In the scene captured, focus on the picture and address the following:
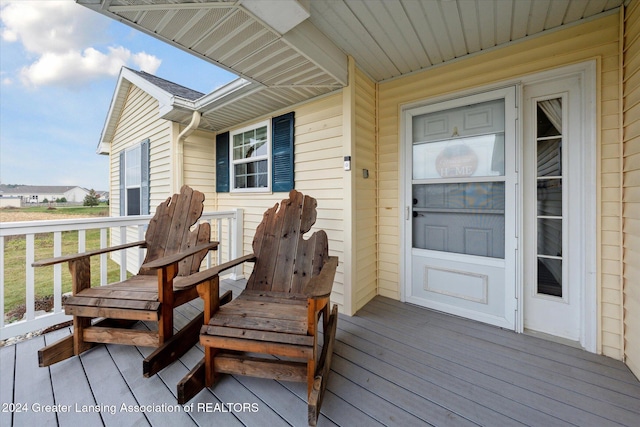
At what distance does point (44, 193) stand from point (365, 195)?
12.7m

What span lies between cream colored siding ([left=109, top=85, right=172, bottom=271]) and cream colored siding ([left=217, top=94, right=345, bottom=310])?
2.36m

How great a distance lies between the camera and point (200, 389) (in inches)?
55.6

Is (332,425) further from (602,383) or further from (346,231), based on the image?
(602,383)

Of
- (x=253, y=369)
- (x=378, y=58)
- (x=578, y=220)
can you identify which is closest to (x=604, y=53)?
(x=578, y=220)

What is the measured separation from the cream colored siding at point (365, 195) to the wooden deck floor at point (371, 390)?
810 mm

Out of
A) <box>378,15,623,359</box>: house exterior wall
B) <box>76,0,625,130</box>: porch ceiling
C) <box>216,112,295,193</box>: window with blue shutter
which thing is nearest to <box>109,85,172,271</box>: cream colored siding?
<box>216,112,295,193</box>: window with blue shutter

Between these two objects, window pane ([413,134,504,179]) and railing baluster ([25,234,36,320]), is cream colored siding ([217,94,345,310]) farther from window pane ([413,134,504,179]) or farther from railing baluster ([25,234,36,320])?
railing baluster ([25,234,36,320])

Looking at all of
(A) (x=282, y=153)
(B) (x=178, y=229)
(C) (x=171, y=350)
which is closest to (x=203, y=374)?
(C) (x=171, y=350)

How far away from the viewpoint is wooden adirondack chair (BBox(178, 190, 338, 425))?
50.1 inches

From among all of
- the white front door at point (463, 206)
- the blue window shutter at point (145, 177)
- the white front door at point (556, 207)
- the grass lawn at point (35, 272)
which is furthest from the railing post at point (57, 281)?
the white front door at point (556, 207)

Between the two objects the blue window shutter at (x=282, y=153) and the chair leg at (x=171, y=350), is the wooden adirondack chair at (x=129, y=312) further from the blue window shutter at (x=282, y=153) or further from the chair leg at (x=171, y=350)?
the blue window shutter at (x=282, y=153)

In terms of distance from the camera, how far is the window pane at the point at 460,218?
227 centimetres

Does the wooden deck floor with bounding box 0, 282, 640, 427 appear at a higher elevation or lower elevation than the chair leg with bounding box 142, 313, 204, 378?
lower

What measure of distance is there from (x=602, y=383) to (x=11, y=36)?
1546cm
